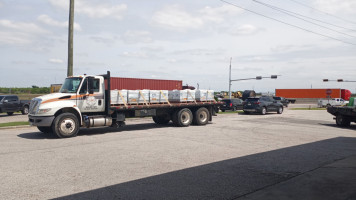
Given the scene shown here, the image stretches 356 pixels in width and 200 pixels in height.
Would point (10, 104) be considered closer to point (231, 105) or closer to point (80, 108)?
point (80, 108)

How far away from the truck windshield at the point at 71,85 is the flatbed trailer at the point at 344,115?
14662 mm

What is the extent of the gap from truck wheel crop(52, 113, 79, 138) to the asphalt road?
0.41 meters

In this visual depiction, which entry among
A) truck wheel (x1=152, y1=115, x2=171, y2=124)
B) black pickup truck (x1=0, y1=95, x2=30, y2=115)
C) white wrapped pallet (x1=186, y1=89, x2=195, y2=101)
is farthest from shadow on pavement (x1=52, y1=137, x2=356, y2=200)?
black pickup truck (x1=0, y1=95, x2=30, y2=115)

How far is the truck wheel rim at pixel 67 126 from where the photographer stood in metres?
12.1

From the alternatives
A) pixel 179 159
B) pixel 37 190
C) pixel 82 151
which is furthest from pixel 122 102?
pixel 37 190

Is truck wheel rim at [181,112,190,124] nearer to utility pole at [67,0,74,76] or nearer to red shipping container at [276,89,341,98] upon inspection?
utility pole at [67,0,74,76]

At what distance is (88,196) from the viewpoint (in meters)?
5.19

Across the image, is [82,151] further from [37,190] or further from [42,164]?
[37,190]

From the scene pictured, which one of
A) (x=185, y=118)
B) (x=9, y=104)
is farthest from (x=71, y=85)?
(x=9, y=104)

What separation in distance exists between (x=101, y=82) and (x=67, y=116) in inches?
89.9

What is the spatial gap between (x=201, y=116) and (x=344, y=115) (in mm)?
8499

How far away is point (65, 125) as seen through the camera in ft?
39.9

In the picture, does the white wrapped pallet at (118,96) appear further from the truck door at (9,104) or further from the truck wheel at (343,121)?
the truck door at (9,104)

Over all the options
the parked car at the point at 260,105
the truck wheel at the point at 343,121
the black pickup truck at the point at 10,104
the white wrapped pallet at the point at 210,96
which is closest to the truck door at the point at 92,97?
the white wrapped pallet at the point at 210,96
